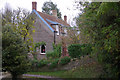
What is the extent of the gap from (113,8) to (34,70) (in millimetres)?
12579

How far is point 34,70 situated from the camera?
1656cm

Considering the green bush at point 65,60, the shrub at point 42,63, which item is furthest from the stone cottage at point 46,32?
the green bush at point 65,60

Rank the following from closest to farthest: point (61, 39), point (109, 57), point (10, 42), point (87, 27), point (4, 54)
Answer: point (109, 57) → point (87, 27) → point (4, 54) → point (10, 42) → point (61, 39)

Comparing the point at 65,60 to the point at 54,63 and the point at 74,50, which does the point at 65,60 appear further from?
the point at 74,50

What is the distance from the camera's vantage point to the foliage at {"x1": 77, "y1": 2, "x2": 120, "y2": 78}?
18.4 ft

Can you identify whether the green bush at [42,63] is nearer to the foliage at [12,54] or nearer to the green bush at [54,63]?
the green bush at [54,63]

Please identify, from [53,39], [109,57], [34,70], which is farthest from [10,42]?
[53,39]

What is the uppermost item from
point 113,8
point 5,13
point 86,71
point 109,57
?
point 5,13

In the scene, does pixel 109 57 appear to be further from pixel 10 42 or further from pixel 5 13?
pixel 5 13

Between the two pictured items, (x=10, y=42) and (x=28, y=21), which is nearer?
(x=10, y=42)

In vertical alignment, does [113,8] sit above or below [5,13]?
below

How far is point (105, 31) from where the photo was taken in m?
6.13

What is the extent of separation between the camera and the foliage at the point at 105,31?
5.61m

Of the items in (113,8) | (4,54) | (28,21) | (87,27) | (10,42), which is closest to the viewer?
(113,8)
